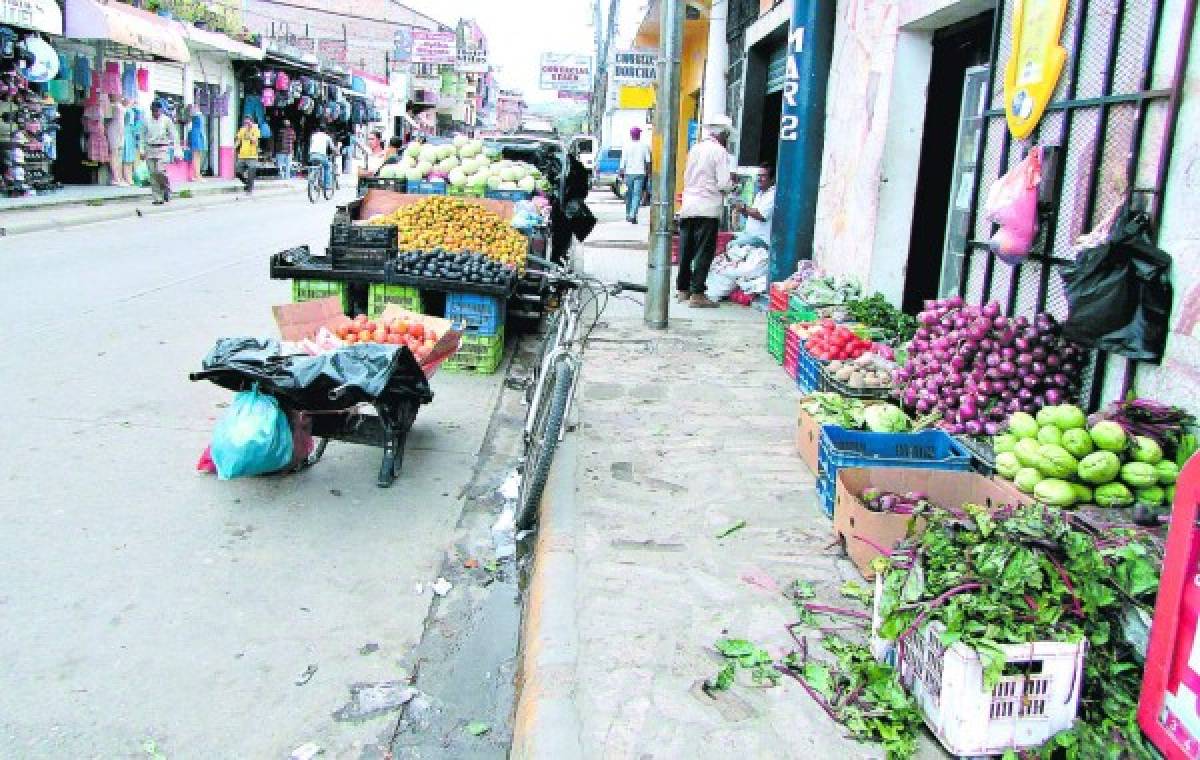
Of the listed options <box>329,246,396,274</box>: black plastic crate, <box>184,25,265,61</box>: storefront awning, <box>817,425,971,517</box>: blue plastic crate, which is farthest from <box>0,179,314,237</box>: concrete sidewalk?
<box>817,425,971,517</box>: blue plastic crate

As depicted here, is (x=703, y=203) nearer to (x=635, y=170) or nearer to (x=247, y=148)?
(x=635, y=170)

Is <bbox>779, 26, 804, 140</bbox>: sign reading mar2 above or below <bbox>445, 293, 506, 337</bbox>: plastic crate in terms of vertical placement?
above

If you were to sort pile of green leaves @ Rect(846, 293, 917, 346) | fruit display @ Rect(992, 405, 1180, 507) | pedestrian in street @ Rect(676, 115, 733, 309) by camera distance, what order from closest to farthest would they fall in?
fruit display @ Rect(992, 405, 1180, 507), pile of green leaves @ Rect(846, 293, 917, 346), pedestrian in street @ Rect(676, 115, 733, 309)

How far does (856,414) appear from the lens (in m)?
5.59

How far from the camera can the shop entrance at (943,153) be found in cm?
806

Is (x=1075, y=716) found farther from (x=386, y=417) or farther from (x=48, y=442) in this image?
(x=48, y=442)

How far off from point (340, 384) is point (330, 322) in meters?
1.72

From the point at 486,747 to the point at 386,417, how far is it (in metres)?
2.44

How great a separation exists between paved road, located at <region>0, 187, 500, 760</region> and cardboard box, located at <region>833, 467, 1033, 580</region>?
6.34 feet

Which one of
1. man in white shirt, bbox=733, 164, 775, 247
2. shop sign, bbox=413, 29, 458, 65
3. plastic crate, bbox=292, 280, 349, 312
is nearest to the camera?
plastic crate, bbox=292, 280, 349, 312

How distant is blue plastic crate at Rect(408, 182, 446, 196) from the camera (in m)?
11.2

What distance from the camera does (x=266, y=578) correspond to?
14.5ft

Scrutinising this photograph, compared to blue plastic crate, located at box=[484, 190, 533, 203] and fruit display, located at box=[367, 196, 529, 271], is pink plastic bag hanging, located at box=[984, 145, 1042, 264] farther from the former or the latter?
blue plastic crate, located at box=[484, 190, 533, 203]

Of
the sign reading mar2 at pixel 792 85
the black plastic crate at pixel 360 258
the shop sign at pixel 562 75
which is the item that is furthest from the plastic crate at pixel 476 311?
the shop sign at pixel 562 75
